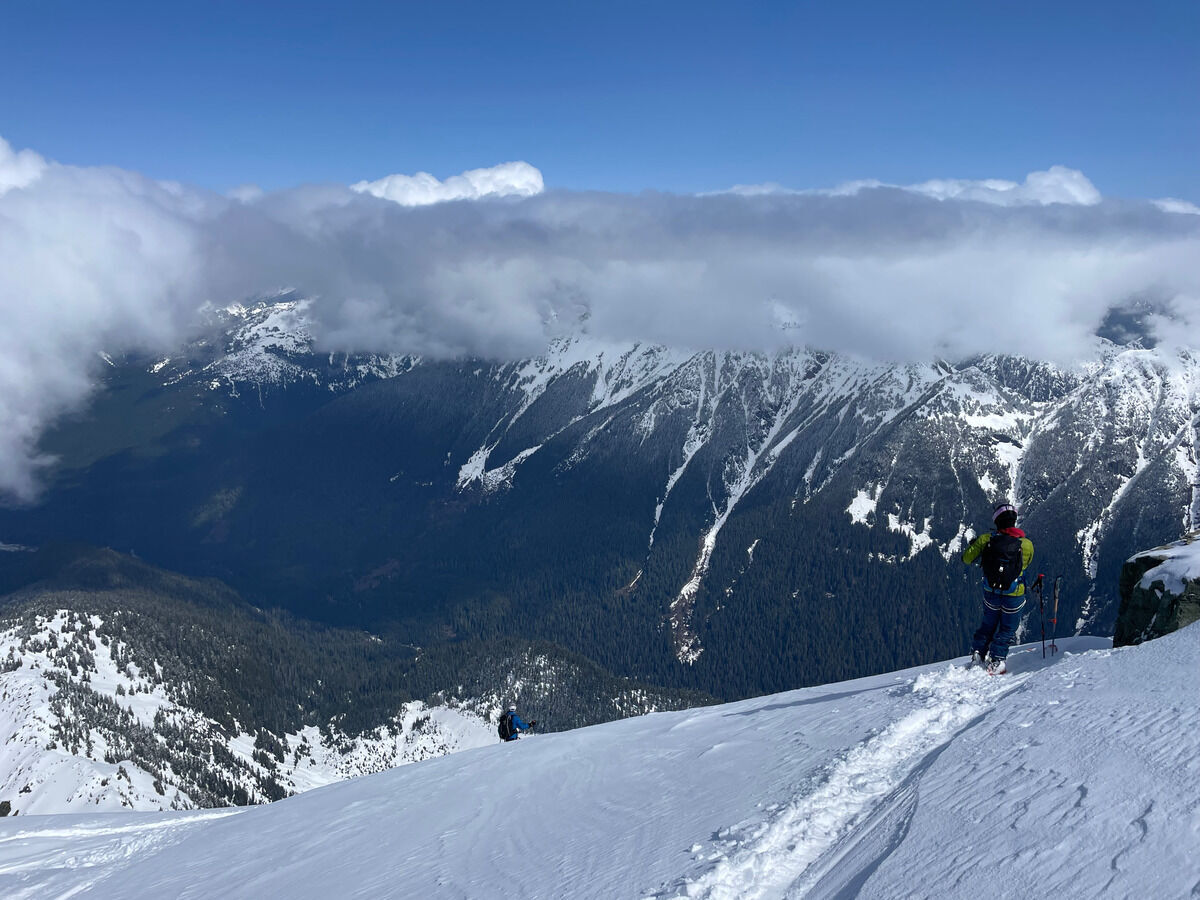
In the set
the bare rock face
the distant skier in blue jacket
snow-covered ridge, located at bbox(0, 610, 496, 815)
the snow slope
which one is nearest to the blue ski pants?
the snow slope

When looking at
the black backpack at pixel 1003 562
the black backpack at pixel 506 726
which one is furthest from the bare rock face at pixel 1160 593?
the black backpack at pixel 506 726

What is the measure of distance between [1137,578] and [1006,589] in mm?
8512

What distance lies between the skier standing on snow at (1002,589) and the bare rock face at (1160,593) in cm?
451

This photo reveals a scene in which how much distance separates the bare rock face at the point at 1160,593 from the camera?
19.9 metres

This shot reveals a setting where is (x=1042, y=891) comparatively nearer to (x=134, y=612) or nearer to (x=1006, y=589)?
(x=1006, y=589)

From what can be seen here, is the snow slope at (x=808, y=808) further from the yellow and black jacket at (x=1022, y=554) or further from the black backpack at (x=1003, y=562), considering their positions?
the black backpack at (x=1003, y=562)

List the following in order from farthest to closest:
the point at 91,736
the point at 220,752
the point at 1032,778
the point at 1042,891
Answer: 1. the point at 220,752
2. the point at 91,736
3. the point at 1032,778
4. the point at 1042,891

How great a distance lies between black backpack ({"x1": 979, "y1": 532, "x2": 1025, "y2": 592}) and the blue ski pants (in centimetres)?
29

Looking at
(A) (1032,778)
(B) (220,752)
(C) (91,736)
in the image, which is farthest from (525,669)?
(A) (1032,778)

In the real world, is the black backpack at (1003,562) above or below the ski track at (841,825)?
above

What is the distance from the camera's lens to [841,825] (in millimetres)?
11680

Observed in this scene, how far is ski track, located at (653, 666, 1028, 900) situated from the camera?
10.4 meters

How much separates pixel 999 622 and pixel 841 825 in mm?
8794

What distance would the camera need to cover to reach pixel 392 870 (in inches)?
634
